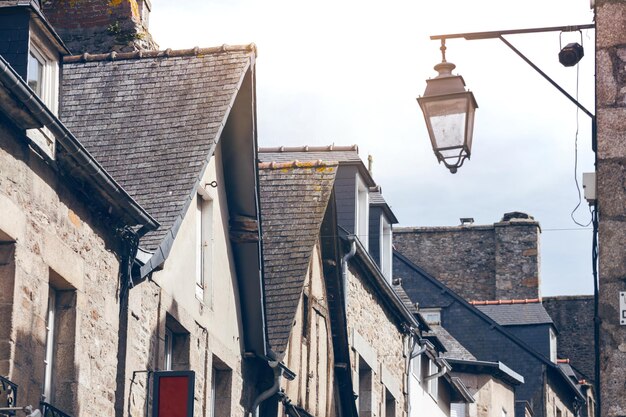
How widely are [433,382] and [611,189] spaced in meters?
18.8

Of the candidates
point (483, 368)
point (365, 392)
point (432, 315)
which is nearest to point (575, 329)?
point (432, 315)

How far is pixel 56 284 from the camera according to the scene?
38.9 feet

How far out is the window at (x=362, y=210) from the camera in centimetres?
2244

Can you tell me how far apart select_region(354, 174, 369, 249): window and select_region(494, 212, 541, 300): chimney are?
1787cm

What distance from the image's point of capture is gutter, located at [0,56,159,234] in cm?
1038

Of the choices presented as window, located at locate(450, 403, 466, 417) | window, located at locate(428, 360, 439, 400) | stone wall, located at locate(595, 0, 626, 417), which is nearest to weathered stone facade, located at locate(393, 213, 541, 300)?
window, located at locate(450, 403, 466, 417)

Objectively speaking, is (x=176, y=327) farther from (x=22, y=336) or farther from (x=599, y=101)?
(x=599, y=101)

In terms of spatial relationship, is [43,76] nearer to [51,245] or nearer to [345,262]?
[51,245]

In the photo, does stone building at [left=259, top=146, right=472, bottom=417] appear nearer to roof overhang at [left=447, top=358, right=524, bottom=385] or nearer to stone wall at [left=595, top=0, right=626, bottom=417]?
roof overhang at [left=447, top=358, right=524, bottom=385]

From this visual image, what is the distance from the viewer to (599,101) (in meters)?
10.1

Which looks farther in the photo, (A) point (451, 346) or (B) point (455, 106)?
(A) point (451, 346)

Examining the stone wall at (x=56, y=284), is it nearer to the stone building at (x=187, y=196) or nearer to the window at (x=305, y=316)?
the stone building at (x=187, y=196)

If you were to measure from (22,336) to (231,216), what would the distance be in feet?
19.1

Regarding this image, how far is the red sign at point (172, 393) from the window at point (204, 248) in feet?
8.74
